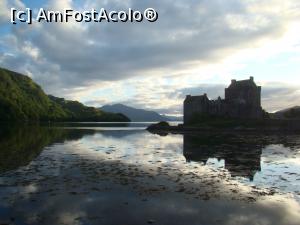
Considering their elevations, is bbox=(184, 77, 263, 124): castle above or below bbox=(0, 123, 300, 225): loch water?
above

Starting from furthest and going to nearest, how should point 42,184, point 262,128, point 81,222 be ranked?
1. point 262,128
2. point 42,184
3. point 81,222

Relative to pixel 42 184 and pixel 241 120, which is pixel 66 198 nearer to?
pixel 42 184

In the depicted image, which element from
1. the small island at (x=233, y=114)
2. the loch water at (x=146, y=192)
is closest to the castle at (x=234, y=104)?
the small island at (x=233, y=114)

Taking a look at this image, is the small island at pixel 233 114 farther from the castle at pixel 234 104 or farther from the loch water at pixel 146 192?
the loch water at pixel 146 192

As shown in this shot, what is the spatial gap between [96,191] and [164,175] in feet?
27.2

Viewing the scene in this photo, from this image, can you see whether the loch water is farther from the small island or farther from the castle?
the castle

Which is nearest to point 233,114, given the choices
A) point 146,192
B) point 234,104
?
point 234,104

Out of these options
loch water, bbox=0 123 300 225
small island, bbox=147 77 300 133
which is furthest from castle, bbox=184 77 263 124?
loch water, bbox=0 123 300 225

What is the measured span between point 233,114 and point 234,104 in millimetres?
3846

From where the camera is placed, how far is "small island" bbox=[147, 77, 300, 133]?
380 ft

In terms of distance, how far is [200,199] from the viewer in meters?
21.3

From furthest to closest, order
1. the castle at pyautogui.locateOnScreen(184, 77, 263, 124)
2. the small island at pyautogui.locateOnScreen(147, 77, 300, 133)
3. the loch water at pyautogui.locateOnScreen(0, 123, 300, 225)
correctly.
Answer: the castle at pyautogui.locateOnScreen(184, 77, 263, 124), the small island at pyautogui.locateOnScreen(147, 77, 300, 133), the loch water at pyautogui.locateOnScreen(0, 123, 300, 225)

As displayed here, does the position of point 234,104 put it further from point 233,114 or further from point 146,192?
point 146,192

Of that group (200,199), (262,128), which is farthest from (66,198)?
(262,128)
